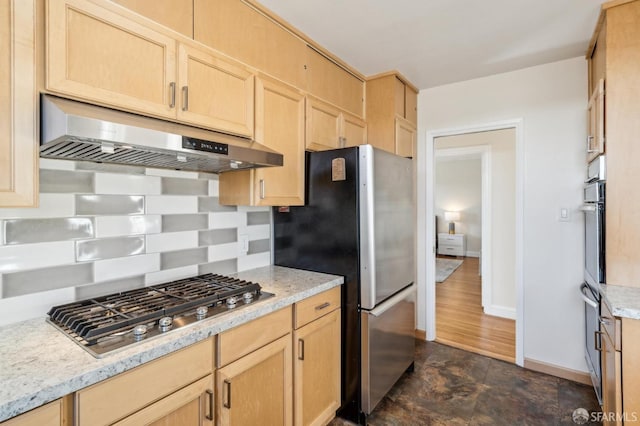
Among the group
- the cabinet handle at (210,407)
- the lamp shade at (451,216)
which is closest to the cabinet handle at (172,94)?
the cabinet handle at (210,407)

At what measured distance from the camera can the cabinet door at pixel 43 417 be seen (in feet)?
2.57

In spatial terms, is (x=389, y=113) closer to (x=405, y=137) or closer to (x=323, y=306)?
(x=405, y=137)

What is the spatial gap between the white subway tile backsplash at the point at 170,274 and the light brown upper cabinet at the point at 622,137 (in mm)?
2403

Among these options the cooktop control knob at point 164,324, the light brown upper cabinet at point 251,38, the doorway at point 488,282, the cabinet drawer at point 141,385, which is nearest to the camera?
the cabinet drawer at point 141,385

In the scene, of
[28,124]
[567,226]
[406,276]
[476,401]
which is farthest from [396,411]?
[28,124]

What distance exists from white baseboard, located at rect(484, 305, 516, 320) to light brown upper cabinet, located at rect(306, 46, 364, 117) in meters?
2.78

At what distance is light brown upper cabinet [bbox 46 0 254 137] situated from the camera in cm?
111

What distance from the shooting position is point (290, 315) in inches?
64.3

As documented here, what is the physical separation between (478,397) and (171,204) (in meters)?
2.40

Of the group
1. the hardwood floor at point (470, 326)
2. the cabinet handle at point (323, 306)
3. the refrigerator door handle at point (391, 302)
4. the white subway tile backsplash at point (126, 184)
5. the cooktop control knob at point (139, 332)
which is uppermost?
the white subway tile backsplash at point (126, 184)

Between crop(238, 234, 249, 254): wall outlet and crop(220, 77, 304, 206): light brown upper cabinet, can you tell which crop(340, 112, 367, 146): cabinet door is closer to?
crop(220, 77, 304, 206): light brown upper cabinet

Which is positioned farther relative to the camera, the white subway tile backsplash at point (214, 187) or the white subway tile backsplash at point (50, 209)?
the white subway tile backsplash at point (214, 187)

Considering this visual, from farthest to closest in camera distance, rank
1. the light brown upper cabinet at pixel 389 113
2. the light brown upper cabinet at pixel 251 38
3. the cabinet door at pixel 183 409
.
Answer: the light brown upper cabinet at pixel 389 113
the light brown upper cabinet at pixel 251 38
the cabinet door at pixel 183 409

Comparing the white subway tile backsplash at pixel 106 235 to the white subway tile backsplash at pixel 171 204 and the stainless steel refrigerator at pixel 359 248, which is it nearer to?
the white subway tile backsplash at pixel 171 204
